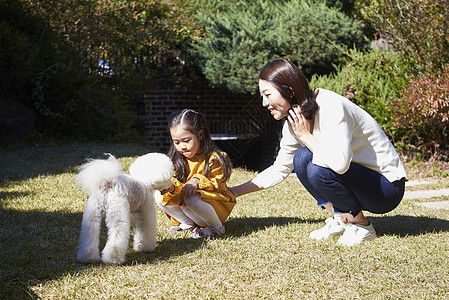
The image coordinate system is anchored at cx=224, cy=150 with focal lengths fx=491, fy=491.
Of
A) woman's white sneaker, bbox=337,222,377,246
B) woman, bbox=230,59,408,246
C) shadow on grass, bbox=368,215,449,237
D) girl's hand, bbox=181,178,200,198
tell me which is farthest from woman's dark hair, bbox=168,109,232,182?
shadow on grass, bbox=368,215,449,237

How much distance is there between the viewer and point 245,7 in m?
10.7

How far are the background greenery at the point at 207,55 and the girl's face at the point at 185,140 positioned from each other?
3.81 metres

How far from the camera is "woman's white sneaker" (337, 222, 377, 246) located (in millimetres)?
3129

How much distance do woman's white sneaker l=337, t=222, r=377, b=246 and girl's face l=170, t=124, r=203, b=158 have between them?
1126 mm

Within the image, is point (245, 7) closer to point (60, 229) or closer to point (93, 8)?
point (93, 8)

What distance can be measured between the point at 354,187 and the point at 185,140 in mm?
1129

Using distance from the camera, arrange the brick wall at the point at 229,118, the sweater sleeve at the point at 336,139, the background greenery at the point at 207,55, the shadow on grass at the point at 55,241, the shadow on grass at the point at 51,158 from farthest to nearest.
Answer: the brick wall at the point at 229,118, the background greenery at the point at 207,55, the shadow on grass at the point at 51,158, the sweater sleeve at the point at 336,139, the shadow on grass at the point at 55,241

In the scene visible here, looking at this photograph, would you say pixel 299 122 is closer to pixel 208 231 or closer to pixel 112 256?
pixel 208 231

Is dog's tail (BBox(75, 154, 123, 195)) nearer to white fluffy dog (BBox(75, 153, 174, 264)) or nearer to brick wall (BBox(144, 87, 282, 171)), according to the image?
white fluffy dog (BBox(75, 153, 174, 264))

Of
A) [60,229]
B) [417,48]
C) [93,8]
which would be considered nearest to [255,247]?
[60,229]

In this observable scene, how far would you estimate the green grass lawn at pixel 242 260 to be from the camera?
91.2 inches

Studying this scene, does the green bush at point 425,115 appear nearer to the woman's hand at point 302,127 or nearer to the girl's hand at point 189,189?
the woman's hand at point 302,127

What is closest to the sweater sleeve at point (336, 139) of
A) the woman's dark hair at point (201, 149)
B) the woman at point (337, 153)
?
the woman at point (337, 153)

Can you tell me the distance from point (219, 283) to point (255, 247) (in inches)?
26.6
